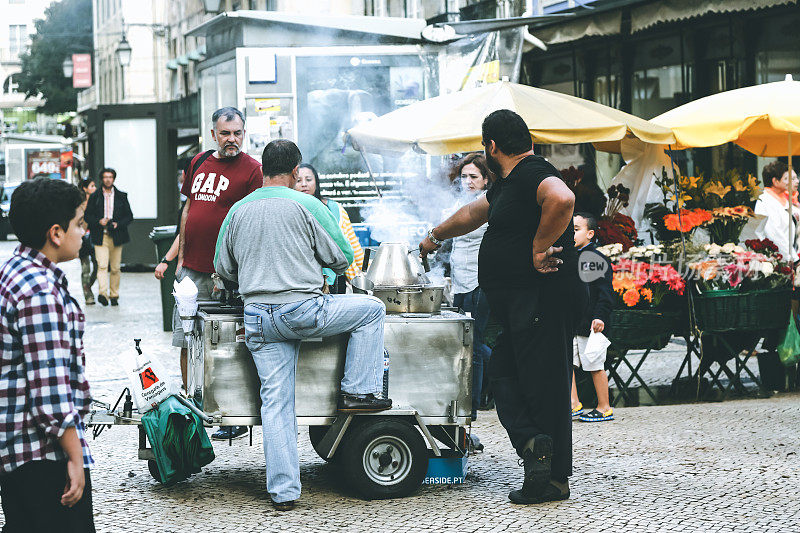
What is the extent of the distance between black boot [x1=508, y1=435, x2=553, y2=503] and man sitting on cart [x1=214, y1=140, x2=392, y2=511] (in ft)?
2.40

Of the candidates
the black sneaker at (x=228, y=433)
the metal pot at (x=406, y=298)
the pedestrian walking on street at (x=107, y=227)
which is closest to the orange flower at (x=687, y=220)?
the metal pot at (x=406, y=298)

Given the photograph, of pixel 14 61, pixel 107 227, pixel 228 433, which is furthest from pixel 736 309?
pixel 14 61

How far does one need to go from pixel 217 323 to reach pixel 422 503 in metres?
1.33

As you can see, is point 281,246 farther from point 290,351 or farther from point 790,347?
point 790,347

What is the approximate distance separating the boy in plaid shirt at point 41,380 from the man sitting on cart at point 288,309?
2.16 meters

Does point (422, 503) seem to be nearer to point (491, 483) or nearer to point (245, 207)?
point (491, 483)

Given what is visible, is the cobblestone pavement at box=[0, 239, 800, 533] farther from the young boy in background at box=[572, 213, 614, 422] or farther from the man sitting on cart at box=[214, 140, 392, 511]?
the man sitting on cart at box=[214, 140, 392, 511]

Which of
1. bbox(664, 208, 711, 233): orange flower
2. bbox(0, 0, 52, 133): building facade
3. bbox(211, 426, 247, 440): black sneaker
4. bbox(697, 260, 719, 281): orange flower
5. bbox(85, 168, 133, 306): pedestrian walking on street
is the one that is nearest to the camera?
bbox(211, 426, 247, 440): black sneaker

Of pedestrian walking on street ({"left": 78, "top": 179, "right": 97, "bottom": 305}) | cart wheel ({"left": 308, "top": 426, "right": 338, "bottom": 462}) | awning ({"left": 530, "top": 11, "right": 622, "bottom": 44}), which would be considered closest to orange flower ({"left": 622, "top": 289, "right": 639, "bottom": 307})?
cart wheel ({"left": 308, "top": 426, "right": 338, "bottom": 462})

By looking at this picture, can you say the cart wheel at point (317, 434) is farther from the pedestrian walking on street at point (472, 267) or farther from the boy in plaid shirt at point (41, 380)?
the boy in plaid shirt at point (41, 380)

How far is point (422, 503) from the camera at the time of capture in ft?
19.4

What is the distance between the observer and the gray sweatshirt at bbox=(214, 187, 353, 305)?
18.7 feet

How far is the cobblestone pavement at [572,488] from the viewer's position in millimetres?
5520

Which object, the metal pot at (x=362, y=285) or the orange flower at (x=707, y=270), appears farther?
the orange flower at (x=707, y=270)
